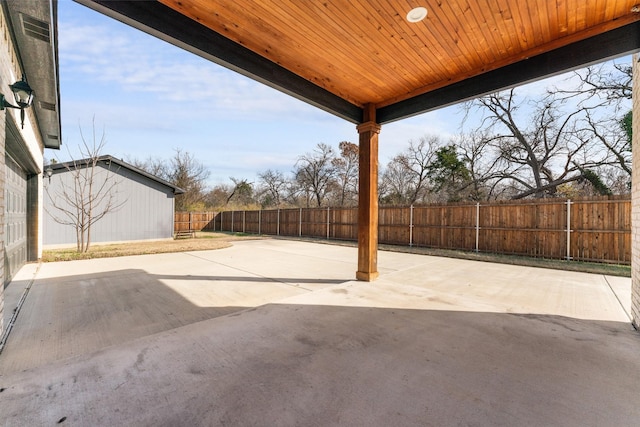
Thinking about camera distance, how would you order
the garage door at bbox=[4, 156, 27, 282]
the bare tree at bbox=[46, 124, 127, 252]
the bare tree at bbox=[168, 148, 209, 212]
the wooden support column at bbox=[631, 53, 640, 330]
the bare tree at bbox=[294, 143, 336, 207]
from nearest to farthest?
the wooden support column at bbox=[631, 53, 640, 330] → the garage door at bbox=[4, 156, 27, 282] → the bare tree at bbox=[46, 124, 127, 252] → the bare tree at bbox=[168, 148, 209, 212] → the bare tree at bbox=[294, 143, 336, 207]

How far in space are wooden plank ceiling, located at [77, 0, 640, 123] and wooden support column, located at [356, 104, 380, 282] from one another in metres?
1.01

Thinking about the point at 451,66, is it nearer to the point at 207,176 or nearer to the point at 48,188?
A: the point at 48,188

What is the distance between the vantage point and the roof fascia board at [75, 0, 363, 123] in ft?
7.89

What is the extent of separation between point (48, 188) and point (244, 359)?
39.6 feet

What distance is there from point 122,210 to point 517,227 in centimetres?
1461

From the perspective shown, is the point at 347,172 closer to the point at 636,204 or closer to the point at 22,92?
the point at 636,204

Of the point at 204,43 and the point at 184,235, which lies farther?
the point at 184,235

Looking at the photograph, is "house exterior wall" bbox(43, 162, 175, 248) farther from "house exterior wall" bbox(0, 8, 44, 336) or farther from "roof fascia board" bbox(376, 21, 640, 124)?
"roof fascia board" bbox(376, 21, 640, 124)

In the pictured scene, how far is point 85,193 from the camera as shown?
10734 mm

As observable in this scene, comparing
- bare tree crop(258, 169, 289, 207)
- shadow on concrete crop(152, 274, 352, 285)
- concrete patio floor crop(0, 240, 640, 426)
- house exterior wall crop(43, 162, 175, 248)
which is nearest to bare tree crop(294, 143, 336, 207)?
bare tree crop(258, 169, 289, 207)

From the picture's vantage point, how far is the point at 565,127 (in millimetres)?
12922

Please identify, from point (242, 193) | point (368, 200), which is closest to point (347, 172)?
point (242, 193)

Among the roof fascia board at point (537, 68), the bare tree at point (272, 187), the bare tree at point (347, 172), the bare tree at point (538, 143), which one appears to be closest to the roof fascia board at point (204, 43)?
the roof fascia board at point (537, 68)

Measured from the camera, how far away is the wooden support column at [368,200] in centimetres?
489
